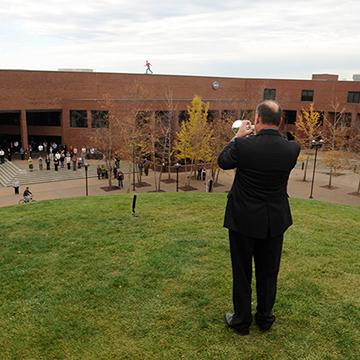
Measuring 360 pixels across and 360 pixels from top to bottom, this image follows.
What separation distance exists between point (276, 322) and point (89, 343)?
1.98 meters

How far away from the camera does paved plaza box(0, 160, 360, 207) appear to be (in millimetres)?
28031

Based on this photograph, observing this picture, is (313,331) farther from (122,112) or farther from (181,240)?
(122,112)

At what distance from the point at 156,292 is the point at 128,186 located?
87.4ft

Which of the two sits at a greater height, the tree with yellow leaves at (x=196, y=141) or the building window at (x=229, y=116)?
the building window at (x=229, y=116)

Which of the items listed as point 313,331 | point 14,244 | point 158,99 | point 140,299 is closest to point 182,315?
point 140,299

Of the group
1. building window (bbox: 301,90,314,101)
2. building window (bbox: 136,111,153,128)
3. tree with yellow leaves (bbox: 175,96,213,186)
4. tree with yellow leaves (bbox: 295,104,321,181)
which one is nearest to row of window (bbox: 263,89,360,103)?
building window (bbox: 301,90,314,101)

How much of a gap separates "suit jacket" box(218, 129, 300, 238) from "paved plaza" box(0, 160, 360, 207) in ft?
78.0

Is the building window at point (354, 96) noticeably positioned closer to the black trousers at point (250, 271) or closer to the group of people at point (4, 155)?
the group of people at point (4, 155)

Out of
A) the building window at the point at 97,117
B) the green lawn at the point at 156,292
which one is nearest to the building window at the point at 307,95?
the building window at the point at 97,117

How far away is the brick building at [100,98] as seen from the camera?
136 feet

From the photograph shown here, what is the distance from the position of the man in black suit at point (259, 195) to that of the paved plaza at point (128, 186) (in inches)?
931

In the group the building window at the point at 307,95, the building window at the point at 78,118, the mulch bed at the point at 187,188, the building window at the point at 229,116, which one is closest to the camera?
the mulch bed at the point at 187,188

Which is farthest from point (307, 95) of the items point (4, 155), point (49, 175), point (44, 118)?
point (4, 155)

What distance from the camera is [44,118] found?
46688 mm
